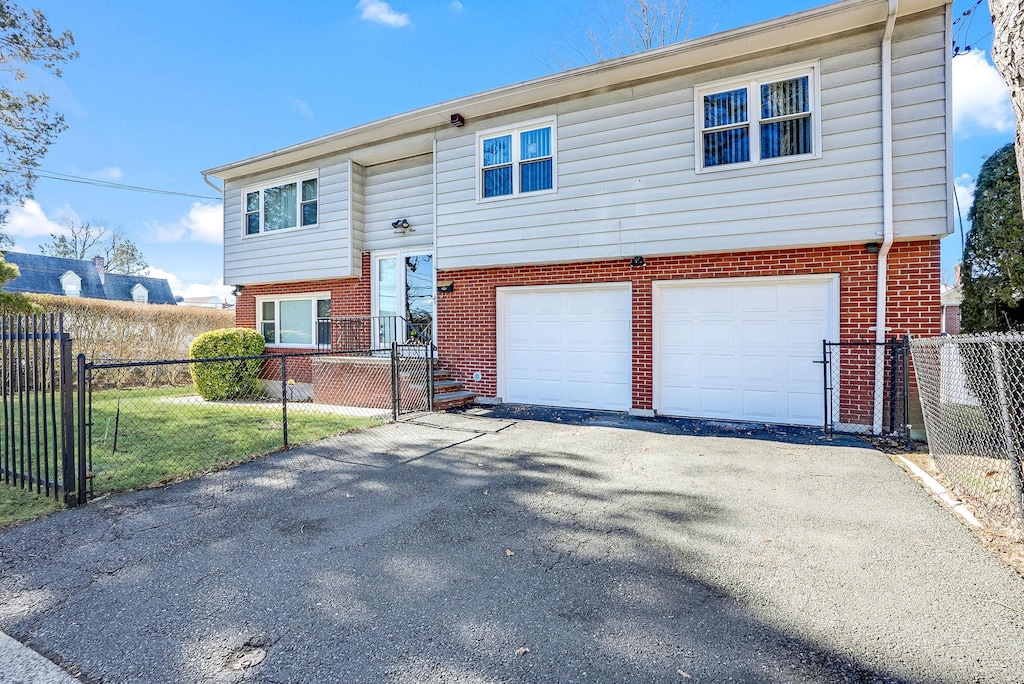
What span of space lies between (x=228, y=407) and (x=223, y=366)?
179cm

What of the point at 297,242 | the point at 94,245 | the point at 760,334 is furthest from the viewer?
the point at 94,245

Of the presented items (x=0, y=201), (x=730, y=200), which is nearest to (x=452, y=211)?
(x=730, y=200)

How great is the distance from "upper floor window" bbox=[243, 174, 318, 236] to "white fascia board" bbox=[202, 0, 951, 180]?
0.62 m

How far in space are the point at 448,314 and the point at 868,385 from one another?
684 centimetres

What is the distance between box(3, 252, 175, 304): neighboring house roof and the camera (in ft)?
92.6

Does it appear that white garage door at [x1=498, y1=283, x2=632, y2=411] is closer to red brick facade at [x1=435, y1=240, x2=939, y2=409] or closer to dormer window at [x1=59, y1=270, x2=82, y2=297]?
red brick facade at [x1=435, y1=240, x2=939, y2=409]

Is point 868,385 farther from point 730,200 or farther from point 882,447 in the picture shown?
point 730,200

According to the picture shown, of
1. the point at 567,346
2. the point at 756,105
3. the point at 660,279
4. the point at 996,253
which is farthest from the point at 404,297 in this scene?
the point at 996,253

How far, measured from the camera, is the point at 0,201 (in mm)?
10688

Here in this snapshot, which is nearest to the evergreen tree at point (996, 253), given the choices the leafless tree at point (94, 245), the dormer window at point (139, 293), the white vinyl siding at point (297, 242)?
the white vinyl siding at point (297, 242)

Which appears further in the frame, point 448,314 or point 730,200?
point 448,314

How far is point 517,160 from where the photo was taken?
869cm

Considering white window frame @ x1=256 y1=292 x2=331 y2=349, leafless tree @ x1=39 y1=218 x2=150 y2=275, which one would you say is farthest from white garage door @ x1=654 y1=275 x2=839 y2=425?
leafless tree @ x1=39 y1=218 x2=150 y2=275

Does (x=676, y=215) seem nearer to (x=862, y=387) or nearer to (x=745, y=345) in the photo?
(x=745, y=345)
